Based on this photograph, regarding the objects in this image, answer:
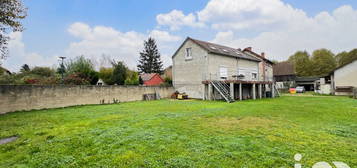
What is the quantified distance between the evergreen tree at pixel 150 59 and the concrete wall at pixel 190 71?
883 inches

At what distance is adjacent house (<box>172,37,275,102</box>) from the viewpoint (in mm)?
15499

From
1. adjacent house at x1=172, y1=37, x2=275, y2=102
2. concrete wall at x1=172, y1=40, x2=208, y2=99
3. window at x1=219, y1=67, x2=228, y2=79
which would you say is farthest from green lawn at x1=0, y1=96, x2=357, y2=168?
window at x1=219, y1=67, x2=228, y2=79

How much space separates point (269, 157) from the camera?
2865mm

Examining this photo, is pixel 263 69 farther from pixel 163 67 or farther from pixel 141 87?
pixel 163 67

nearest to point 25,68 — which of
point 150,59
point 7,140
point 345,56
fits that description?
point 150,59

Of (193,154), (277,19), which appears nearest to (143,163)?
(193,154)

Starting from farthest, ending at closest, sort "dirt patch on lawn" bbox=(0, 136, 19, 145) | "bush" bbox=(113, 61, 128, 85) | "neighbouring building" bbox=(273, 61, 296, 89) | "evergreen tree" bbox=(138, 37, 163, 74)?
1. "evergreen tree" bbox=(138, 37, 163, 74)
2. "neighbouring building" bbox=(273, 61, 296, 89)
3. "bush" bbox=(113, 61, 128, 85)
4. "dirt patch on lawn" bbox=(0, 136, 19, 145)

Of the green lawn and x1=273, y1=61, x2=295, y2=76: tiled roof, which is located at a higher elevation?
x1=273, y1=61, x2=295, y2=76: tiled roof

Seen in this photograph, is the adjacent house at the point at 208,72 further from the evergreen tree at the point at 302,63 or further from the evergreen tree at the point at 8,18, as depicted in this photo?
the evergreen tree at the point at 302,63

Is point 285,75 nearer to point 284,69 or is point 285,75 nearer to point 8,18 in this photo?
point 284,69

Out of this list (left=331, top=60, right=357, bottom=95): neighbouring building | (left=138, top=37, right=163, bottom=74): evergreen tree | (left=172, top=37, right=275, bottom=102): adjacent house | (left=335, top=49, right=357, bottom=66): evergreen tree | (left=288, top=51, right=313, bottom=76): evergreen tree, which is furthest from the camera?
(left=288, top=51, right=313, bottom=76): evergreen tree

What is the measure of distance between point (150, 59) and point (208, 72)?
27.2 metres

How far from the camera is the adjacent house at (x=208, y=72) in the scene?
15.5m

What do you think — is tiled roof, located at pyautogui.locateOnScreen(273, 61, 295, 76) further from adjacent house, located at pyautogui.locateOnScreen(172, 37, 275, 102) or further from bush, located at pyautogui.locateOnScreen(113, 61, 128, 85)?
bush, located at pyautogui.locateOnScreen(113, 61, 128, 85)
